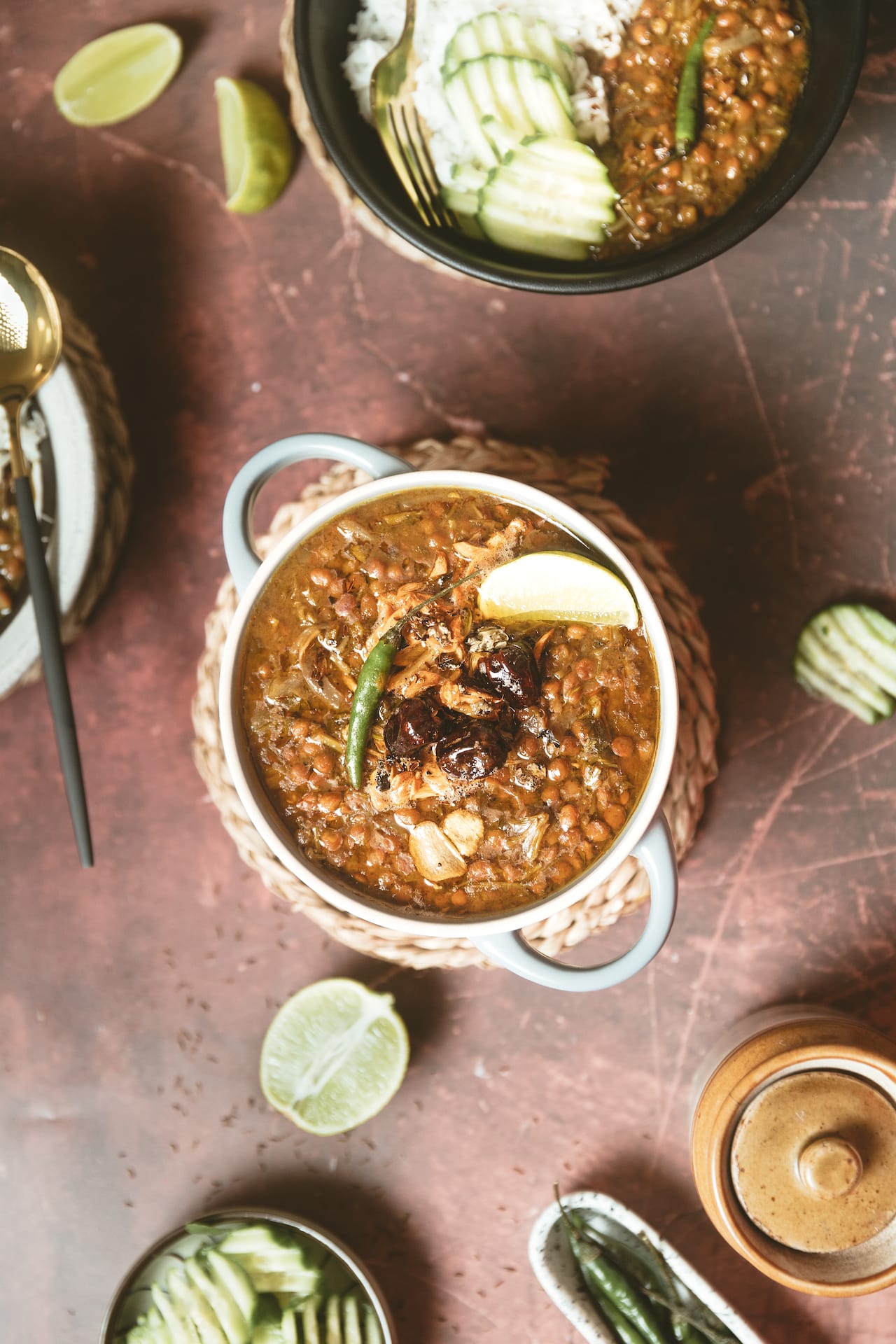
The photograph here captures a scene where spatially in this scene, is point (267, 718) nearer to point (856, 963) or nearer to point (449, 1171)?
point (449, 1171)

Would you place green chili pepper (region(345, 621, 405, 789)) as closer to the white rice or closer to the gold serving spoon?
the gold serving spoon

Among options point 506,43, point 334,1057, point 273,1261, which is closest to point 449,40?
point 506,43

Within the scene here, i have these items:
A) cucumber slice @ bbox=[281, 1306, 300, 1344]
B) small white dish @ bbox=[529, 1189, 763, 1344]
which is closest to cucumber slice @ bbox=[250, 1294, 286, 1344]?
cucumber slice @ bbox=[281, 1306, 300, 1344]

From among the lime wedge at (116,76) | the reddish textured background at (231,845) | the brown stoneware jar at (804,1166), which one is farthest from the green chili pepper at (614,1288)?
the lime wedge at (116,76)

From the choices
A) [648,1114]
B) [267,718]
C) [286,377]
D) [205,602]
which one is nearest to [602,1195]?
[648,1114]

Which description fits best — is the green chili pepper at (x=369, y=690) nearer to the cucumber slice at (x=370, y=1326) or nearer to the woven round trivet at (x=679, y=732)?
the woven round trivet at (x=679, y=732)

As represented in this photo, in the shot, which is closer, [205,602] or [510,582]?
[510,582]
